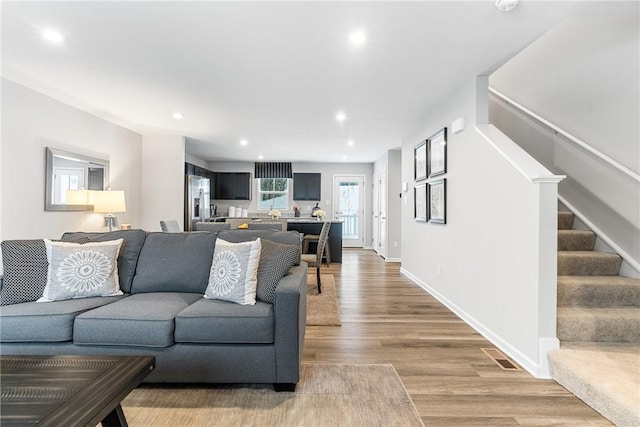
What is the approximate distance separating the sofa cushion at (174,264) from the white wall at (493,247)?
2434 mm

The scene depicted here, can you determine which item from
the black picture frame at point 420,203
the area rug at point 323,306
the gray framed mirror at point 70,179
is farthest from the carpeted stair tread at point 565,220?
the gray framed mirror at point 70,179

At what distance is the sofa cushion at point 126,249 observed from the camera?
8.41 ft

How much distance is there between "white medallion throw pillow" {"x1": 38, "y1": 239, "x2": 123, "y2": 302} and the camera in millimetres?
2283

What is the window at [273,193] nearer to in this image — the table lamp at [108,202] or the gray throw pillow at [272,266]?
the table lamp at [108,202]

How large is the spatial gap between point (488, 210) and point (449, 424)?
1.90 metres

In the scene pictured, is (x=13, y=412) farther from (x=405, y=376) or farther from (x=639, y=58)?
(x=639, y=58)

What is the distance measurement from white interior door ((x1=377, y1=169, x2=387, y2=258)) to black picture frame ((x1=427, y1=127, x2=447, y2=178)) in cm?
318

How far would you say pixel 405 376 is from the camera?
7.38ft

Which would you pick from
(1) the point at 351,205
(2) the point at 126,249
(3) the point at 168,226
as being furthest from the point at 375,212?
(2) the point at 126,249

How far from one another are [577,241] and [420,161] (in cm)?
224

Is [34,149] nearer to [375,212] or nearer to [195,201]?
[195,201]

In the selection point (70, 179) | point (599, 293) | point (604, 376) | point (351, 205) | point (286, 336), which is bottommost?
point (604, 376)

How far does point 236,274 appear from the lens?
225 centimetres

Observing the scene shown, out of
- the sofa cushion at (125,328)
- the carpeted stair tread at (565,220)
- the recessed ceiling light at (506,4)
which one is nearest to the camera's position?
the sofa cushion at (125,328)
